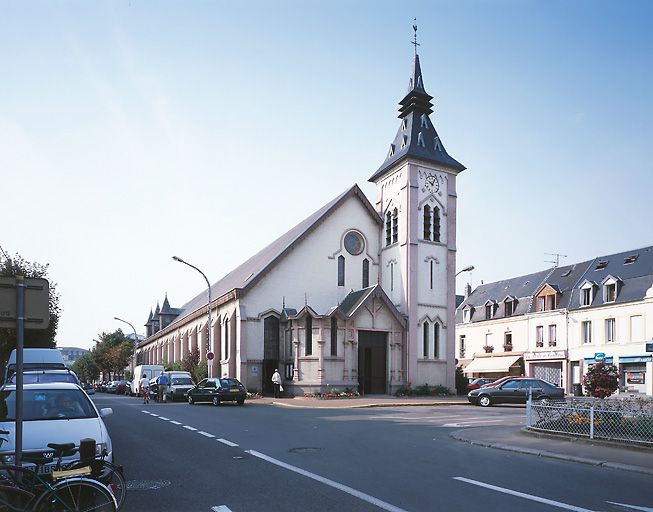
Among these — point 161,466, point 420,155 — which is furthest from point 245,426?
point 420,155

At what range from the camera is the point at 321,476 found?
9.68 meters

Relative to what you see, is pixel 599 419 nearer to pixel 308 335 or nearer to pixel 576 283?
pixel 308 335

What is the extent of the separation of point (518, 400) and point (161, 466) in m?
22.9

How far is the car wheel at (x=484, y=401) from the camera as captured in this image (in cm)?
2995

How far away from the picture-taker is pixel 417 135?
141 feet

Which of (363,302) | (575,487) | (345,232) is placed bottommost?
(575,487)

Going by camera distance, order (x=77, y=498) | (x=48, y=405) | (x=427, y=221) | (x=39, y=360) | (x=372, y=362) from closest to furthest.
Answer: (x=77, y=498), (x=48, y=405), (x=39, y=360), (x=372, y=362), (x=427, y=221)

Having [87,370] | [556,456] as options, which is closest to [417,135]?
[556,456]

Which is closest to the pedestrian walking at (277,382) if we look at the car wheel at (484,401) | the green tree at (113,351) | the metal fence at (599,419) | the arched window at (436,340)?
the arched window at (436,340)

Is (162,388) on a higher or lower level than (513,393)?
lower

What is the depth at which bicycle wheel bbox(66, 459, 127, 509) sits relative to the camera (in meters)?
6.67

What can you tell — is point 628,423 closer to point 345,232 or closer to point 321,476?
point 321,476

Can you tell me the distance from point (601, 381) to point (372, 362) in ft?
80.6

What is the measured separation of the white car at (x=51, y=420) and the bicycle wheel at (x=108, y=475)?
0.84 meters
